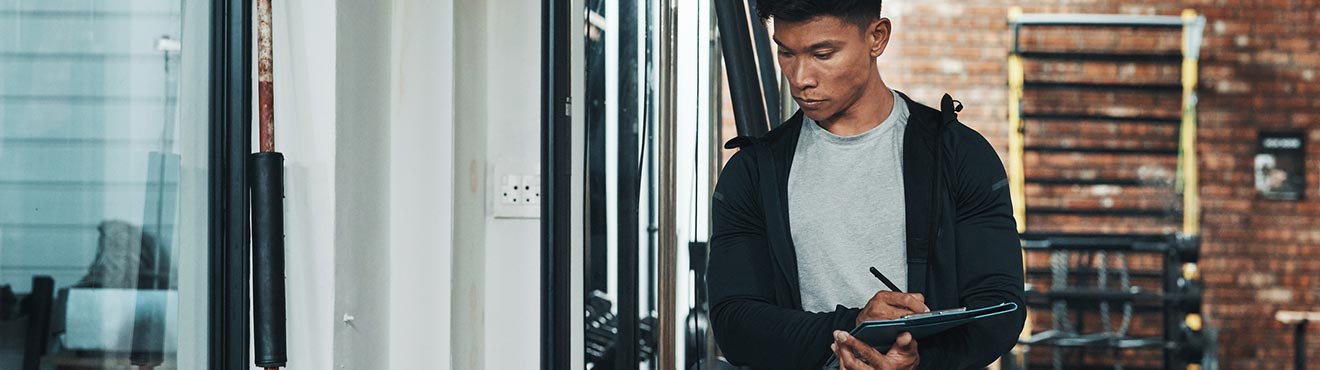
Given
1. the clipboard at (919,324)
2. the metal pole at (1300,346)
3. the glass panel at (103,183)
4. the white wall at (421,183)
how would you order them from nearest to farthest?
the clipboard at (919,324) → the glass panel at (103,183) → the white wall at (421,183) → the metal pole at (1300,346)

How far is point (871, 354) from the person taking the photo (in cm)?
112

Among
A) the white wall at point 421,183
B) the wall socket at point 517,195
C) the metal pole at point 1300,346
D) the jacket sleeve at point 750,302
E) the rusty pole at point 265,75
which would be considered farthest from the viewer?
the metal pole at point 1300,346

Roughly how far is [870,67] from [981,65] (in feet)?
15.8

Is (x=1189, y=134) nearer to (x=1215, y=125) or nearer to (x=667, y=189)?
(x=1215, y=125)

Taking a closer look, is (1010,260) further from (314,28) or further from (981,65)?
(981,65)

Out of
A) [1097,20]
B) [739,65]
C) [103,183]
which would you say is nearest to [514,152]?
[739,65]

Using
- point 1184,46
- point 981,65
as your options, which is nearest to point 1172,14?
point 1184,46

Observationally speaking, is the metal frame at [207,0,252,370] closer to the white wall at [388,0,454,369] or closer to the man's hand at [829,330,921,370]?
the white wall at [388,0,454,369]

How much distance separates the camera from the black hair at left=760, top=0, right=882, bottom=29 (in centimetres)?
118

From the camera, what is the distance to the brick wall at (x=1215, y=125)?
19.1ft

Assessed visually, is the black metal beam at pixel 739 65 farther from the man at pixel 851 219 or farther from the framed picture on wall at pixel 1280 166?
the framed picture on wall at pixel 1280 166

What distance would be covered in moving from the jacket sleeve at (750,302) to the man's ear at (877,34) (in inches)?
6.8

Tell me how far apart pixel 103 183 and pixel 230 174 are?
0.30 metres

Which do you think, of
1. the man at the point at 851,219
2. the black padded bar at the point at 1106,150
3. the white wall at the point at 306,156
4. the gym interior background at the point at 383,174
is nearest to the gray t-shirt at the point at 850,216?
the man at the point at 851,219
